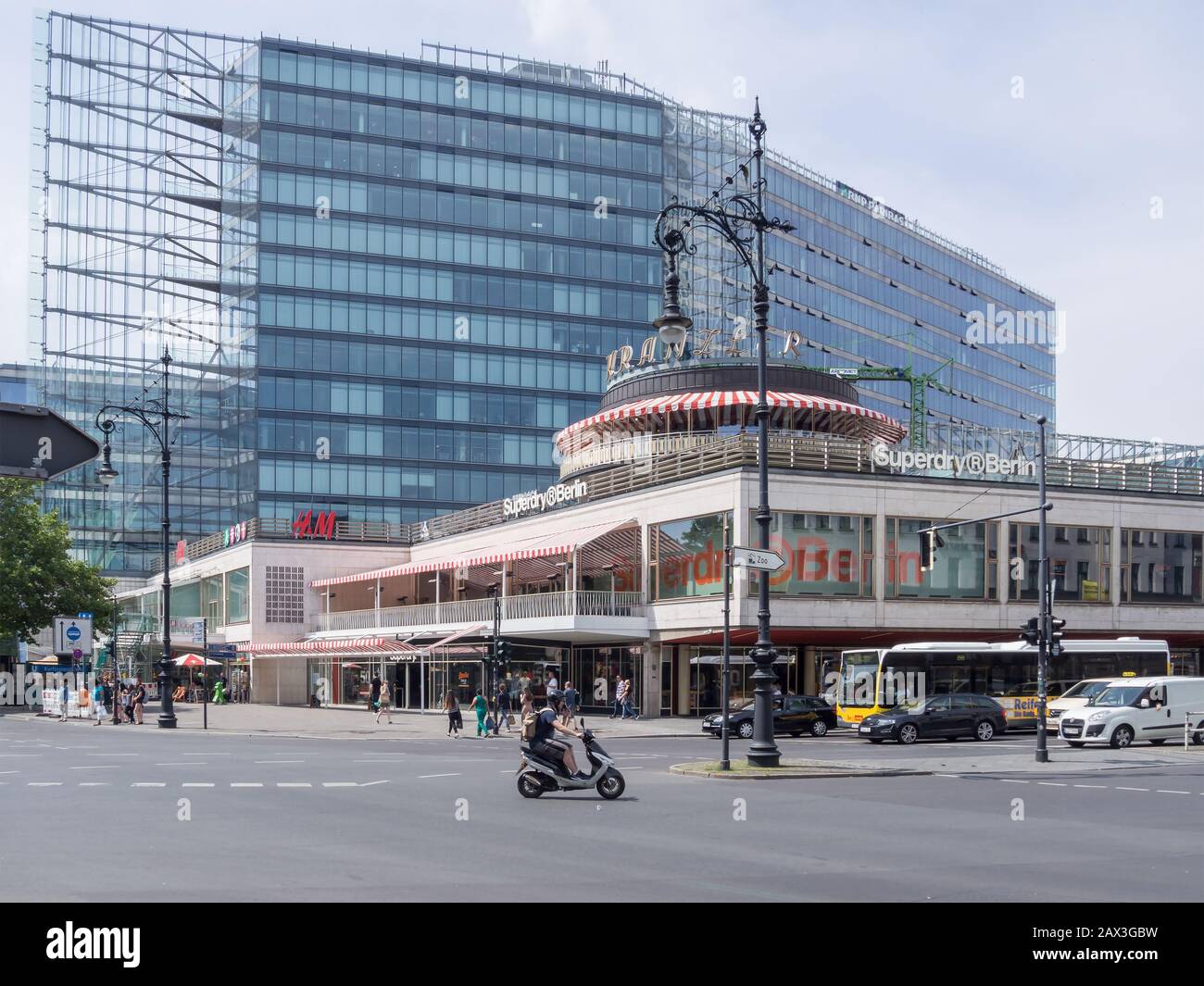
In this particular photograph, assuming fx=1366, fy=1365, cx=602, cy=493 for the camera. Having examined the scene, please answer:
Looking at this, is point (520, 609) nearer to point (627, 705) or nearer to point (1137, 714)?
point (627, 705)

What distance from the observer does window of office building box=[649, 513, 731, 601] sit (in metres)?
48.8

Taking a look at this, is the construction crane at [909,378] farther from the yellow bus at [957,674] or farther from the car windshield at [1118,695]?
the car windshield at [1118,695]

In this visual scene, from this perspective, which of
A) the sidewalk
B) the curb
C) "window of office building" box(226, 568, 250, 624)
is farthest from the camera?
"window of office building" box(226, 568, 250, 624)

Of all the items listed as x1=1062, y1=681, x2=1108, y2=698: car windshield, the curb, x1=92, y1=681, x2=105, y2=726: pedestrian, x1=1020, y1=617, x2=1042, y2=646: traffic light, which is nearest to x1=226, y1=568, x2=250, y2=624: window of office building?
x1=92, y1=681, x2=105, y2=726: pedestrian

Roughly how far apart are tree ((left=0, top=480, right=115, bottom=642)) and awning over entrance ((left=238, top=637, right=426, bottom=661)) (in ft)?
35.4

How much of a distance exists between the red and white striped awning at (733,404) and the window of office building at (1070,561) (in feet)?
30.5

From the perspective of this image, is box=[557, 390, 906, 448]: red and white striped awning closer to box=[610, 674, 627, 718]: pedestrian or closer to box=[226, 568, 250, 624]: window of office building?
box=[610, 674, 627, 718]: pedestrian

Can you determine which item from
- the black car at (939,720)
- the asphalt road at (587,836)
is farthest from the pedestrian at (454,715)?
the asphalt road at (587,836)

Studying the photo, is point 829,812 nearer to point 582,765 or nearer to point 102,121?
point 582,765

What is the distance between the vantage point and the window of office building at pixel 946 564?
167 feet

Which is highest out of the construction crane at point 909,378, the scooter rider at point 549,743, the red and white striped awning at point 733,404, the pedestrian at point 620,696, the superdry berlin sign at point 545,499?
the construction crane at point 909,378

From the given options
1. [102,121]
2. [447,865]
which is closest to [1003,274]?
[102,121]
